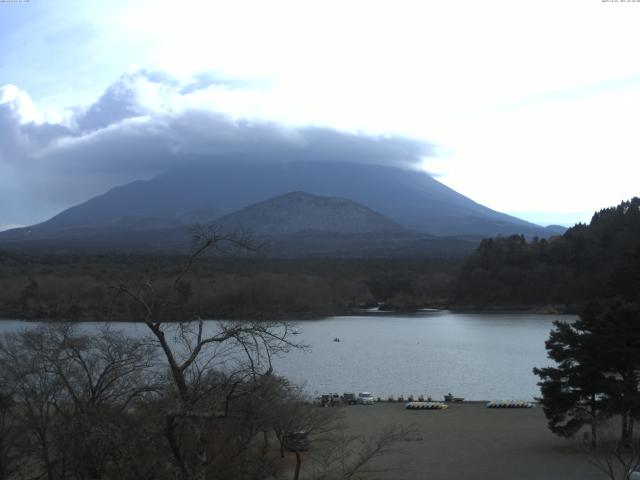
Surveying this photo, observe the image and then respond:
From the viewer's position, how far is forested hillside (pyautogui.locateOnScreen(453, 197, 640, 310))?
204ft

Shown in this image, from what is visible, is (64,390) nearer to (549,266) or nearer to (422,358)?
(422,358)

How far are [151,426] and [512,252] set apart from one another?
6427 centimetres

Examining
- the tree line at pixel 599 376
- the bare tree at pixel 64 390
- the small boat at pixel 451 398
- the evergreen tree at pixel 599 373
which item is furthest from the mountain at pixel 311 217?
the bare tree at pixel 64 390

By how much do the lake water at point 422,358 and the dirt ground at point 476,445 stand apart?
3229mm

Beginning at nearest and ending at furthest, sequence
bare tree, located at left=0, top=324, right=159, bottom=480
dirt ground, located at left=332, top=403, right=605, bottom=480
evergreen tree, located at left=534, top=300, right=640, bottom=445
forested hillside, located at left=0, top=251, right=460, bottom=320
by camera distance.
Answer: bare tree, located at left=0, top=324, right=159, bottom=480 < dirt ground, located at left=332, top=403, right=605, bottom=480 < evergreen tree, located at left=534, top=300, right=640, bottom=445 < forested hillside, located at left=0, top=251, right=460, bottom=320

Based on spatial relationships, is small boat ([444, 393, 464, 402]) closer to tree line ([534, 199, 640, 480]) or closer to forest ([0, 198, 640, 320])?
tree line ([534, 199, 640, 480])

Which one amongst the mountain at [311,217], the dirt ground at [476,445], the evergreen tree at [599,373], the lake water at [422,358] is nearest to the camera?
the dirt ground at [476,445]

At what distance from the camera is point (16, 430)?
995 centimetres

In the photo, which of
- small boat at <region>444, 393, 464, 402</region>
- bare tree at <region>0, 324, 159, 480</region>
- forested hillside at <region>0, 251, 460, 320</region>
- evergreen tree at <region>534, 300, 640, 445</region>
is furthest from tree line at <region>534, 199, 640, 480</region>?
forested hillside at <region>0, 251, 460, 320</region>

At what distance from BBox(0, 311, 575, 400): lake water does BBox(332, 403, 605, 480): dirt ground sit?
323 cm

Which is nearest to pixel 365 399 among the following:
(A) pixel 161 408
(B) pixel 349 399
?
(B) pixel 349 399

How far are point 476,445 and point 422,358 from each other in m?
17.2

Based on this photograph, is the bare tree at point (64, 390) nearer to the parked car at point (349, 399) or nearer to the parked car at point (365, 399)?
the parked car at point (349, 399)

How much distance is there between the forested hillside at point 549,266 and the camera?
2450 inches
